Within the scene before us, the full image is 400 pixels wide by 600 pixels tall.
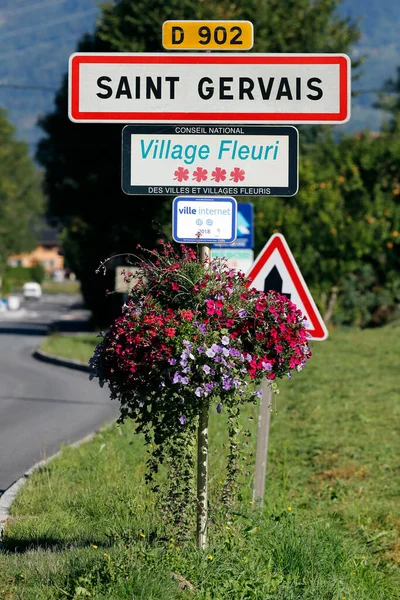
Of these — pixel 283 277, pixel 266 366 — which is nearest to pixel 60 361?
pixel 283 277

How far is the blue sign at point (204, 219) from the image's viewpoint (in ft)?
19.5

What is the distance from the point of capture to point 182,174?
598cm

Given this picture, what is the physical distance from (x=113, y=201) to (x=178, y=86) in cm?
2884

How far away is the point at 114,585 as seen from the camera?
4.79 m

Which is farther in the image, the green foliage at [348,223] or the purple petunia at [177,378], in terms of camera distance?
the green foliage at [348,223]

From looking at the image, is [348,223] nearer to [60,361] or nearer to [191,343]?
[60,361]

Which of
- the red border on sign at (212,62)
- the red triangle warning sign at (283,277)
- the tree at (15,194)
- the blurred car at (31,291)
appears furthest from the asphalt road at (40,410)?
the tree at (15,194)

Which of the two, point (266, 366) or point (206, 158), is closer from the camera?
point (266, 366)

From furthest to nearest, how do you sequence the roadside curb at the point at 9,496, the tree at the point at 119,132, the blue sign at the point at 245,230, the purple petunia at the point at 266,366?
the tree at the point at 119,132 < the blue sign at the point at 245,230 < the roadside curb at the point at 9,496 < the purple petunia at the point at 266,366

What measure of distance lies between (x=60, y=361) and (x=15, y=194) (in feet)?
267

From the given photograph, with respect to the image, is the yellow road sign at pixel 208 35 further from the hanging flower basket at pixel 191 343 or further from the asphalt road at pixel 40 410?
the asphalt road at pixel 40 410

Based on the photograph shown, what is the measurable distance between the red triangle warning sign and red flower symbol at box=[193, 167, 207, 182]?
64.4 inches

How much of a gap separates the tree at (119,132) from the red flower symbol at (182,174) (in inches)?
964

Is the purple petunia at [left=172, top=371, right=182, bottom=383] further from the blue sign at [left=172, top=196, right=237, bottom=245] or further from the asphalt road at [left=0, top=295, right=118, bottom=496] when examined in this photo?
the asphalt road at [left=0, top=295, right=118, bottom=496]
